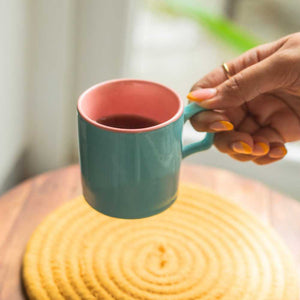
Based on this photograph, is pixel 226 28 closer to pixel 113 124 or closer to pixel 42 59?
pixel 42 59

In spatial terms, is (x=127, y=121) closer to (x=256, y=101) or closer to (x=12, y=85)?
(x=256, y=101)

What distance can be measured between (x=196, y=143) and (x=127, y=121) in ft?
0.34

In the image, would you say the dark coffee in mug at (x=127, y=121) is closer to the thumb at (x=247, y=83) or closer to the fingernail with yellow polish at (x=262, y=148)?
the thumb at (x=247, y=83)

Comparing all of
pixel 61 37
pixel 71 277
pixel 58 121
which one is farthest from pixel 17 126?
pixel 71 277

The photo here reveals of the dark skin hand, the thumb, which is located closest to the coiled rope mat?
the dark skin hand

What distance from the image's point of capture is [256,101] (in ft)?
2.68

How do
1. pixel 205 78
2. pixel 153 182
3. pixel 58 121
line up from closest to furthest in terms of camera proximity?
pixel 153 182 < pixel 205 78 < pixel 58 121

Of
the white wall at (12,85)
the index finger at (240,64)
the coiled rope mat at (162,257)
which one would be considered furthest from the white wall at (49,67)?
the index finger at (240,64)

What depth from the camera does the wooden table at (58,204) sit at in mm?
740

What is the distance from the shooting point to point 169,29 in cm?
121

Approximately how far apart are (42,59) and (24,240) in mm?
448

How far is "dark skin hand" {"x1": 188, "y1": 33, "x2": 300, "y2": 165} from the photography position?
651 mm

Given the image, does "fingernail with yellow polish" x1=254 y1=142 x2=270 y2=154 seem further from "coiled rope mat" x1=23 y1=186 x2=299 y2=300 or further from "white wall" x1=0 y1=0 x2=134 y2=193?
"white wall" x1=0 y1=0 x2=134 y2=193

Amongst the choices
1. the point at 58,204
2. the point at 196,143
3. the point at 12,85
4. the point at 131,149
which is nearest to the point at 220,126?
the point at 196,143
